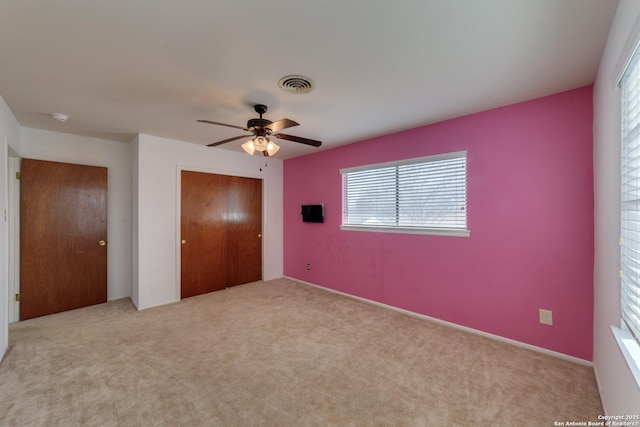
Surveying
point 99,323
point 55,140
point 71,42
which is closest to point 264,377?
point 99,323

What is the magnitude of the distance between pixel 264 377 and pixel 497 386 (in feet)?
5.77

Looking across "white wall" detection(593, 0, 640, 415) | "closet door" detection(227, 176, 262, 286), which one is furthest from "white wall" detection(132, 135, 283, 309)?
"white wall" detection(593, 0, 640, 415)

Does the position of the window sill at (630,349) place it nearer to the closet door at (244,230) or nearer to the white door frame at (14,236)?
the closet door at (244,230)

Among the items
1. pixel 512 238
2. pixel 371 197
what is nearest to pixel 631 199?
pixel 512 238

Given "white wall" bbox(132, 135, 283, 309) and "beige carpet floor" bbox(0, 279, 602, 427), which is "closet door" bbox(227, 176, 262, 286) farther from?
"beige carpet floor" bbox(0, 279, 602, 427)

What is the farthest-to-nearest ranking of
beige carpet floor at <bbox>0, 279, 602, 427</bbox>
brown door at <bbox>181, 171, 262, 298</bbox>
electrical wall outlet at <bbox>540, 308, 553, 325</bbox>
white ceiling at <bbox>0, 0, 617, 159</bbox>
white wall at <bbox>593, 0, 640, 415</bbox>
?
brown door at <bbox>181, 171, 262, 298</bbox>
electrical wall outlet at <bbox>540, 308, 553, 325</bbox>
beige carpet floor at <bbox>0, 279, 602, 427</bbox>
white ceiling at <bbox>0, 0, 617, 159</bbox>
white wall at <bbox>593, 0, 640, 415</bbox>

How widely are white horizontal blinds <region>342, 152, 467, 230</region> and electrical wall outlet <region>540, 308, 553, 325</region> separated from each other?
1010 millimetres

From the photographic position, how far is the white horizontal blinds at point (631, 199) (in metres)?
1.27

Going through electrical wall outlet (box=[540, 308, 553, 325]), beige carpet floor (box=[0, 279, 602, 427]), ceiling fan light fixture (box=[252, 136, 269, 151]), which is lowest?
beige carpet floor (box=[0, 279, 602, 427])

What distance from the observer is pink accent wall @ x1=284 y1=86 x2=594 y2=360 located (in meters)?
2.30

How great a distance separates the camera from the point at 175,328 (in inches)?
119

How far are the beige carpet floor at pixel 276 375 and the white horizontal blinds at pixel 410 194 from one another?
1250 mm

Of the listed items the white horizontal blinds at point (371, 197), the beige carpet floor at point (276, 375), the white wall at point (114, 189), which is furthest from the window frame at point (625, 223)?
the white wall at point (114, 189)

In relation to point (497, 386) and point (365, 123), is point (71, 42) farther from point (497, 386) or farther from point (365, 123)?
point (497, 386)
